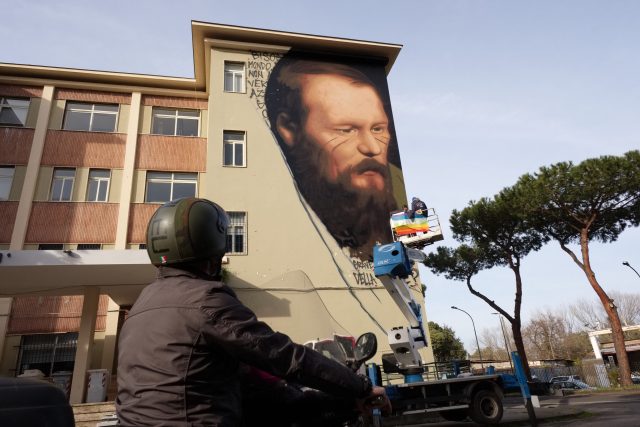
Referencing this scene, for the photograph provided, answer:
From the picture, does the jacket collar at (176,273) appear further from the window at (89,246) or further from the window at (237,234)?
the window at (89,246)

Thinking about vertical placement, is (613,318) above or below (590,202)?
below

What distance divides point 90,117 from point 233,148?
7016 millimetres

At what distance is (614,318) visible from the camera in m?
21.0

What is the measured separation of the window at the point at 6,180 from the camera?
53.2 feet

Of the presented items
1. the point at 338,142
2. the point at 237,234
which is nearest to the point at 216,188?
the point at 237,234

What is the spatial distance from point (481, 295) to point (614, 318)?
290 inches

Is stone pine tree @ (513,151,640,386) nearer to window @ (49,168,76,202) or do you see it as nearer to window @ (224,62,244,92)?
window @ (224,62,244,92)

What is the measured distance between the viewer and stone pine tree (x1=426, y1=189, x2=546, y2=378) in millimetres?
24672

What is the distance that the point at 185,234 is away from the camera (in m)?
1.83

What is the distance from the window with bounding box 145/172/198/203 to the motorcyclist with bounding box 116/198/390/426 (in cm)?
1647

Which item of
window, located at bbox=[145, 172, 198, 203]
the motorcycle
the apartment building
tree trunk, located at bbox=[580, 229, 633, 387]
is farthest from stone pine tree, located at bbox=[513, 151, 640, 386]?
the motorcycle

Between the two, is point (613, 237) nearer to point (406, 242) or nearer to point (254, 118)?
point (406, 242)

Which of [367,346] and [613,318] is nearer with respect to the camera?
[367,346]

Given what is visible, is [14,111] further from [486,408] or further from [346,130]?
[486,408]
